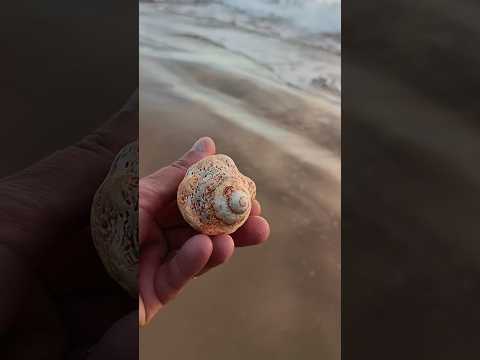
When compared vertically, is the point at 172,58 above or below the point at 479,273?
above

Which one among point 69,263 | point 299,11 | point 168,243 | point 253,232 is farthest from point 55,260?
point 299,11

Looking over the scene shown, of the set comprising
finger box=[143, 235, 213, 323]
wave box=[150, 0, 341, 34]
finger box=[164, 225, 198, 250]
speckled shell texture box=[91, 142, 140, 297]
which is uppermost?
wave box=[150, 0, 341, 34]

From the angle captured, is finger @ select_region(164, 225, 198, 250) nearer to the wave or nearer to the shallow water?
the shallow water

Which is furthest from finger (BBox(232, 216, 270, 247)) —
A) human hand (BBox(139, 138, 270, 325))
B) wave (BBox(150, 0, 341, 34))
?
wave (BBox(150, 0, 341, 34))

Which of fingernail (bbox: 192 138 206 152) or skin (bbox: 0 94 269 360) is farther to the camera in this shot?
fingernail (bbox: 192 138 206 152)

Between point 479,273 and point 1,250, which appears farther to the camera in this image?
point 479,273

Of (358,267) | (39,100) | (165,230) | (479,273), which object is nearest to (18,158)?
(39,100)

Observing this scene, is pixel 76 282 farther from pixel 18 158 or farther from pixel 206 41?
pixel 206 41
